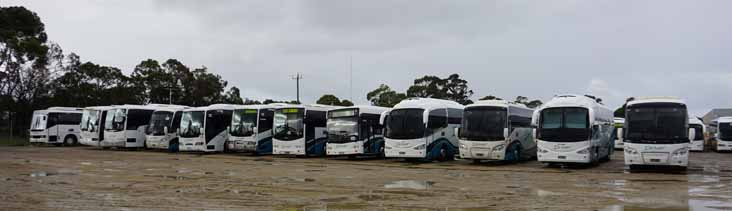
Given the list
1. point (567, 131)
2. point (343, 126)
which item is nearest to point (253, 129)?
point (343, 126)

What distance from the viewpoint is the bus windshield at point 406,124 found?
76.3 ft

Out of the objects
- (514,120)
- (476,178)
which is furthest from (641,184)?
(514,120)

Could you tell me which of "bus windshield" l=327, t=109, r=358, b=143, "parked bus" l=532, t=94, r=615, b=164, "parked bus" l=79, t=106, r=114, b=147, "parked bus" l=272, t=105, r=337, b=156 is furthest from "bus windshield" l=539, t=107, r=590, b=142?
"parked bus" l=79, t=106, r=114, b=147

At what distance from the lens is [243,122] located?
29094 mm

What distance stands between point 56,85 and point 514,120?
4114 centimetres

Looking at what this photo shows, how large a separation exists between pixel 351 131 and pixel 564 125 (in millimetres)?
8957

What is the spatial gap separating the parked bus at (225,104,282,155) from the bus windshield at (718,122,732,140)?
26.4 m

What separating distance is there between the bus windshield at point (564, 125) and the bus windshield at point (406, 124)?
4.83m

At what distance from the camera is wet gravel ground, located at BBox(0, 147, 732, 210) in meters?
10.5

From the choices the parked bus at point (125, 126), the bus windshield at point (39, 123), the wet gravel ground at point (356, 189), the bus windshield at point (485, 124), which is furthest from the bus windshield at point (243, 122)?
the bus windshield at point (39, 123)

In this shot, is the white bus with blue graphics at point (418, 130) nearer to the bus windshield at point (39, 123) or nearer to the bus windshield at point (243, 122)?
the bus windshield at point (243, 122)

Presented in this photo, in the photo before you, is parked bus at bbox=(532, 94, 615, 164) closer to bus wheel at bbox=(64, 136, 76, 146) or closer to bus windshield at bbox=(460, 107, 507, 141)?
bus windshield at bbox=(460, 107, 507, 141)

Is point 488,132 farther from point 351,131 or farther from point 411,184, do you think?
point 411,184

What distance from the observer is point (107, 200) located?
10969 mm
